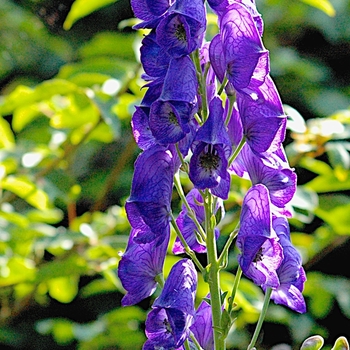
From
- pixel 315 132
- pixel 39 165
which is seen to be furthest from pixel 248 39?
pixel 39 165

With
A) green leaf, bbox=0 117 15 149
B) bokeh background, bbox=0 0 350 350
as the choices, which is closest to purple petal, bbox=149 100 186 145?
bokeh background, bbox=0 0 350 350

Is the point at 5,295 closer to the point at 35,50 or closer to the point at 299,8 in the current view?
the point at 35,50

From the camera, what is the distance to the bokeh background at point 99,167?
2078 mm

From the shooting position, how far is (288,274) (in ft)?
3.72

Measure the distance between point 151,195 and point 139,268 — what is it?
125 mm

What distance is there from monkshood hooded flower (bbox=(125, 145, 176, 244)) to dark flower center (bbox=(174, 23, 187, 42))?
16 cm

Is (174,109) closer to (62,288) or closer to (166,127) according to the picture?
(166,127)

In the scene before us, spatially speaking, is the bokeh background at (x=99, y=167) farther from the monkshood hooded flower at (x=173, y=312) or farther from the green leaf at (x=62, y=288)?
the monkshood hooded flower at (x=173, y=312)

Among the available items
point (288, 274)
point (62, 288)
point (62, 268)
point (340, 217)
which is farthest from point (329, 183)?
point (288, 274)

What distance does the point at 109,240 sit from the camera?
217 centimetres

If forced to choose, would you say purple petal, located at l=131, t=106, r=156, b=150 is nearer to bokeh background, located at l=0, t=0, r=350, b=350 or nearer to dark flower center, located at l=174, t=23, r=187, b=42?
dark flower center, located at l=174, t=23, r=187, b=42

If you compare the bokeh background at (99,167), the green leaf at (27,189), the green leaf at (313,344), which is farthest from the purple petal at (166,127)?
the green leaf at (27,189)

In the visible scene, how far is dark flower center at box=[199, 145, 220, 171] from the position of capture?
3.32 feet

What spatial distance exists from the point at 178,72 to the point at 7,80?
11.1 ft
